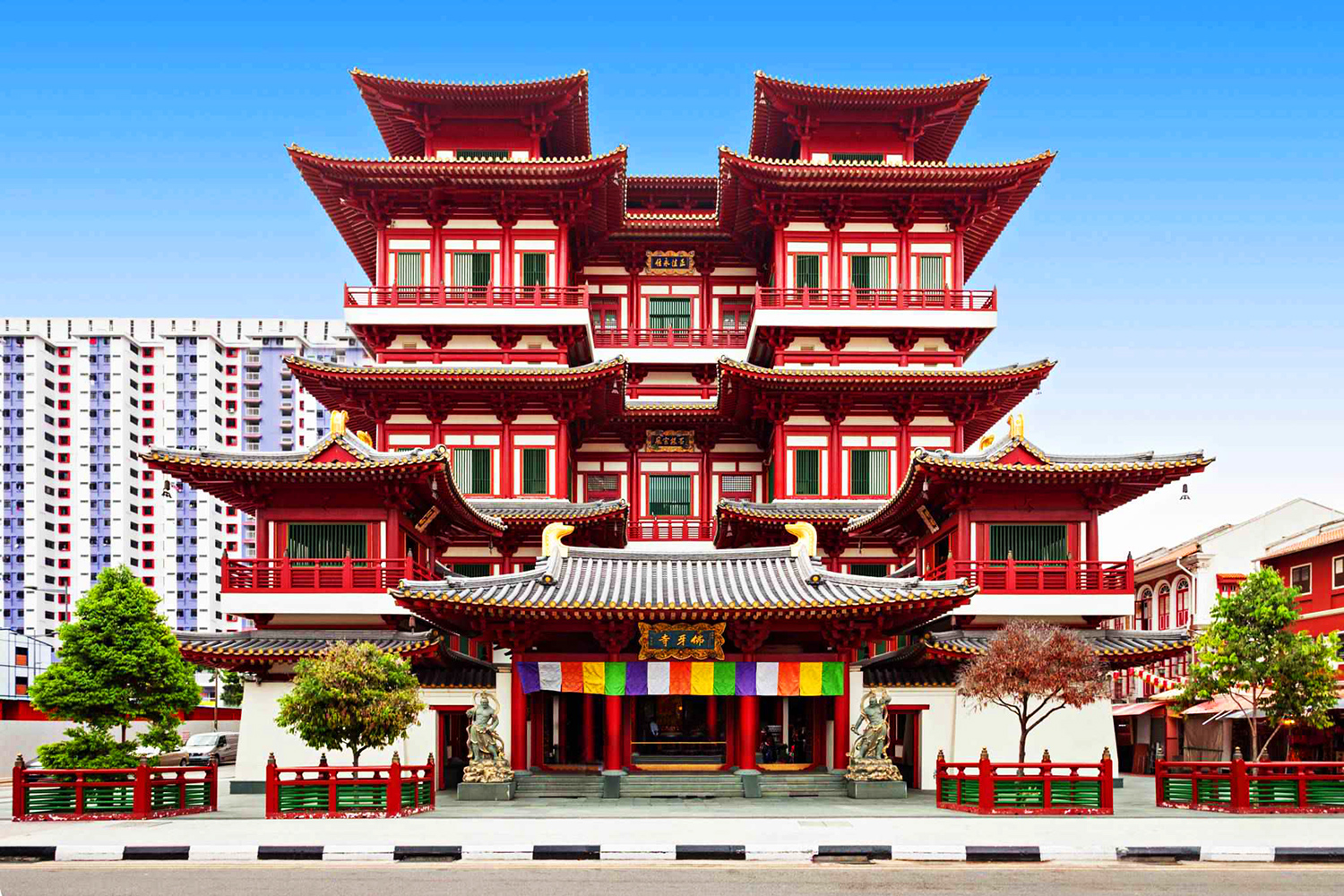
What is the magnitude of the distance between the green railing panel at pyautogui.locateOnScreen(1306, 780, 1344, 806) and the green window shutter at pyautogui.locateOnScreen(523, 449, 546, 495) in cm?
2518

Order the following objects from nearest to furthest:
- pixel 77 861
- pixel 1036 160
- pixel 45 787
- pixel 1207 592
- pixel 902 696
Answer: pixel 77 861
pixel 45 787
pixel 902 696
pixel 1036 160
pixel 1207 592

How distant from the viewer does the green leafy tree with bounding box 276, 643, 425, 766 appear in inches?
1045

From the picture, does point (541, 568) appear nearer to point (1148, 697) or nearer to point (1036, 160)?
point (1036, 160)

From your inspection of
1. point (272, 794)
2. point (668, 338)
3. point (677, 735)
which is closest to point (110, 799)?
point (272, 794)

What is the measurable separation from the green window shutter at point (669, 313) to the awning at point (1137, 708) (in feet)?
84.4

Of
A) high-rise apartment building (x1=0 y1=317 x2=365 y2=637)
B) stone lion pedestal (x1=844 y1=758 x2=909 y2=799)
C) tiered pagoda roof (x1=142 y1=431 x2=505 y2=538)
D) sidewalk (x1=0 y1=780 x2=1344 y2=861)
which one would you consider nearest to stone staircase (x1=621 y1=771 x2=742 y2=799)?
sidewalk (x1=0 y1=780 x2=1344 y2=861)

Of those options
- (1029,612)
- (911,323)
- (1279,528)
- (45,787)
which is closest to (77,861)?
(45,787)

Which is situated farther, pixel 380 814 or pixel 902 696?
pixel 902 696

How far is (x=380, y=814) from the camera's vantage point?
2605cm

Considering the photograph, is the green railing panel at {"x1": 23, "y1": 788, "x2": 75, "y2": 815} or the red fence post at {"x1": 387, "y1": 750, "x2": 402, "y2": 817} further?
the red fence post at {"x1": 387, "y1": 750, "x2": 402, "y2": 817}

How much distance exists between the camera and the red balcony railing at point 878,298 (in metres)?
44.2

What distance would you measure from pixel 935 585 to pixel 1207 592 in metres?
31.4

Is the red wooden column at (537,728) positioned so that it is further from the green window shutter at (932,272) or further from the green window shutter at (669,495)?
the green window shutter at (932,272)

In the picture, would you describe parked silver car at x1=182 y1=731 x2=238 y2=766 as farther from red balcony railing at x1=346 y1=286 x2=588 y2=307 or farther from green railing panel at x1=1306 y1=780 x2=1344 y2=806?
green railing panel at x1=1306 y1=780 x2=1344 y2=806
